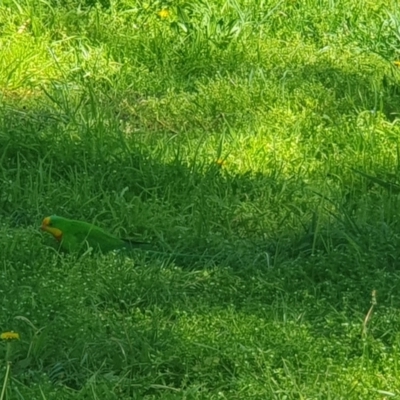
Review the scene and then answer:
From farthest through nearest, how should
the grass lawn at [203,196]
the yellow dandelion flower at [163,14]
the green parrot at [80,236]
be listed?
the yellow dandelion flower at [163,14], the green parrot at [80,236], the grass lawn at [203,196]

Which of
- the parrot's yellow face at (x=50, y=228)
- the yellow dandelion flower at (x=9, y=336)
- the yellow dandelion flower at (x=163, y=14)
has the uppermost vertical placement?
the yellow dandelion flower at (x=163, y=14)

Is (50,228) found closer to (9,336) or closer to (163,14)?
(9,336)

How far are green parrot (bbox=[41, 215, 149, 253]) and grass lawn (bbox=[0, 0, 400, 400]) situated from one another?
6 cm

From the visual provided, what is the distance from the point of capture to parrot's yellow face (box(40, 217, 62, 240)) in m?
3.71

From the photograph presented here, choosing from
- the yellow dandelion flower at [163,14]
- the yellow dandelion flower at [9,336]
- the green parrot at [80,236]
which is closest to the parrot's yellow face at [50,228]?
the green parrot at [80,236]

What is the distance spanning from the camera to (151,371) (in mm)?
2922

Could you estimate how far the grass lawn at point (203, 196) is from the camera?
295 cm

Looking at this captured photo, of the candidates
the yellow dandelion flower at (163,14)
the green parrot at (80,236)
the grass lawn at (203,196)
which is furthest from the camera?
the yellow dandelion flower at (163,14)

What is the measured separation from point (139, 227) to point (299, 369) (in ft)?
4.16

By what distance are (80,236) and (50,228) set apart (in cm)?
12

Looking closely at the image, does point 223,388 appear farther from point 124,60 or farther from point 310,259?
point 124,60

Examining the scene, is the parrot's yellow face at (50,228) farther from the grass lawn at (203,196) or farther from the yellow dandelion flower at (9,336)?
the yellow dandelion flower at (9,336)

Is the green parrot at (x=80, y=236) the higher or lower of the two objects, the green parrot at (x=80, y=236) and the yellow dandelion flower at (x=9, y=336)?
the lower

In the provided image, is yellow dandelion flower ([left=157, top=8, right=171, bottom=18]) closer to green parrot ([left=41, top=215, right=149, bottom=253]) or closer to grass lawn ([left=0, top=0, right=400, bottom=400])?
grass lawn ([left=0, top=0, right=400, bottom=400])
